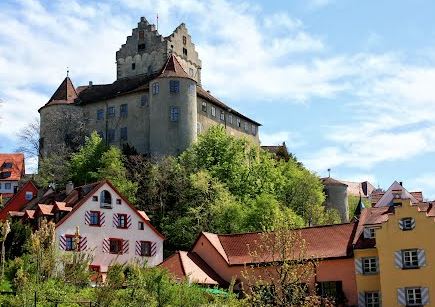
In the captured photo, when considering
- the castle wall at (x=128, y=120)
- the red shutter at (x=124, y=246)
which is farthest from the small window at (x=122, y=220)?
the castle wall at (x=128, y=120)

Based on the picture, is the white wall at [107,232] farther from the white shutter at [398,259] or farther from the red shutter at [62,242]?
the white shutter at [398,259]

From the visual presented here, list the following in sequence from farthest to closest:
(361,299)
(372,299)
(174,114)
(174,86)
Result: (174,86), (174,114), (361,299), (372,299)

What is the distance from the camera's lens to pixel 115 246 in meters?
49.8

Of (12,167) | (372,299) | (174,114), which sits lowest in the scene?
(372,299)

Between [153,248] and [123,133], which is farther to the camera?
[123,133]

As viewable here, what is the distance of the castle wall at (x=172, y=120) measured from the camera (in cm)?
7275

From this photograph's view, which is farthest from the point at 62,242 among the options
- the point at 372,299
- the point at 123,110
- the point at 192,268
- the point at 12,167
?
the point at 12,167

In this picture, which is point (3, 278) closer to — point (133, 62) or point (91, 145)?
point (91, 145)

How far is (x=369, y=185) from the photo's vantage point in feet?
498

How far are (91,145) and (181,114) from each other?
9.80 m

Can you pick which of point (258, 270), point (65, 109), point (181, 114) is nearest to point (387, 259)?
point (258, 270)

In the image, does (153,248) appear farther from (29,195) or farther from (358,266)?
(29,195)

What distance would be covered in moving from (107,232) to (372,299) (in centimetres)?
1903

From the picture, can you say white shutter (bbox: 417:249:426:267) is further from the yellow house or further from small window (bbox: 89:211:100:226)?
small window (bbox: 89:211:100:226)
